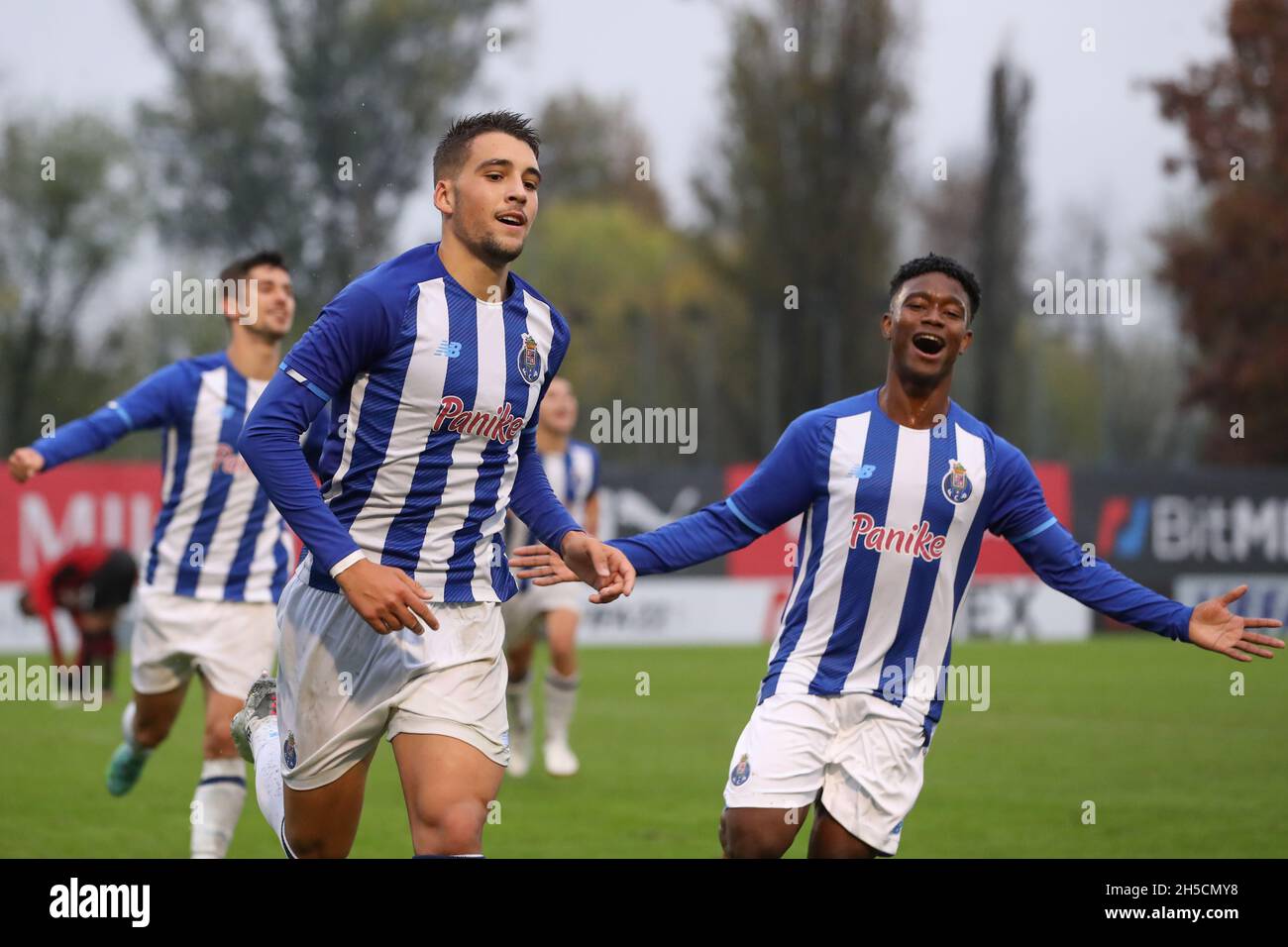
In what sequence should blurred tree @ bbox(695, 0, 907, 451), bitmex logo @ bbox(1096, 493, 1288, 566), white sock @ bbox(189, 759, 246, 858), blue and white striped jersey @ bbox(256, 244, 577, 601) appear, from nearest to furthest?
blue and white striped jersey @ bbox(256, 244, 577, 601) < white sock @ bbox(189, 759, 246, 858) < bitmex logo @ bbox(1096, 493, 1288, 566) < blurred tree @ bbox(695, 0, 907, 451)

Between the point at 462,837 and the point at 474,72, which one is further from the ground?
the point at 474,72

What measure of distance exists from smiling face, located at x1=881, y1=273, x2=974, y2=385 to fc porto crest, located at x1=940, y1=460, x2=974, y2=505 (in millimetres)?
293

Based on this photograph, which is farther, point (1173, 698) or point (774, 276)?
point (774, 276)

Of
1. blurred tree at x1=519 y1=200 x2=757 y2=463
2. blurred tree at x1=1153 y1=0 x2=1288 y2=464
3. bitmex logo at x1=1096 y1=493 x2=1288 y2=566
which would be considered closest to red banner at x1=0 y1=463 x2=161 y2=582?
bitmex logo at x1=1096 y1=493 x2=1288 y2=566

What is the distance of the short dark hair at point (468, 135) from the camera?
4941mm

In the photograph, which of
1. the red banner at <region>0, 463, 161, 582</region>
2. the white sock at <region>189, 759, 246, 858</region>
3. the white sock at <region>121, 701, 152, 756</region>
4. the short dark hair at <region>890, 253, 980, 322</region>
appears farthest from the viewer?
the red banner at <region>0, 463, 161, 582</region>

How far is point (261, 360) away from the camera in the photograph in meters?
7.66

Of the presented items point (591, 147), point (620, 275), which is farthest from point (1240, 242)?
point (591, 147)

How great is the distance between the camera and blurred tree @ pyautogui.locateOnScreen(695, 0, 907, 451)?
39.1 m

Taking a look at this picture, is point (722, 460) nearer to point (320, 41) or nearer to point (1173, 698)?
point (320, 41)

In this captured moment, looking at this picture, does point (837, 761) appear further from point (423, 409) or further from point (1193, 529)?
point (1193, 529)

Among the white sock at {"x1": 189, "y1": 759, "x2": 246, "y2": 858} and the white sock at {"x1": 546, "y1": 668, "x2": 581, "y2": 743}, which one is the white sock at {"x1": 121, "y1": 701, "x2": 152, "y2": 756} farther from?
the white sock at {"x1": 546, "y1": 668, "x2": 581, "y2": 743}
